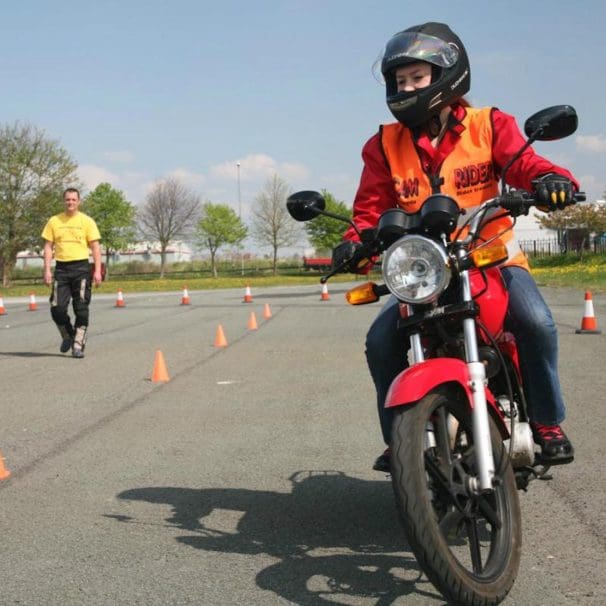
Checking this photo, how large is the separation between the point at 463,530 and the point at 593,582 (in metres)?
0.58

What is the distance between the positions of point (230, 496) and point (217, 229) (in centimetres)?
8542

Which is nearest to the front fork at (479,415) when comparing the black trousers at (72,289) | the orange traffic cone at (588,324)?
the black trousers at (72,289)

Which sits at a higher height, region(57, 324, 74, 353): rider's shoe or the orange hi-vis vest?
the orange hi-vis vest

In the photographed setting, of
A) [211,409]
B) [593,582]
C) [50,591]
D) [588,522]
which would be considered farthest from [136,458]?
[593,582]

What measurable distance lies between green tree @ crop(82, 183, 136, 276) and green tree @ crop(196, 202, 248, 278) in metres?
6.76

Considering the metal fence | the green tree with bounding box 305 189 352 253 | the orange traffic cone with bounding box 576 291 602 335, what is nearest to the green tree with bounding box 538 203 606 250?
the metal fence

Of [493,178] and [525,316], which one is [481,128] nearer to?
[493,178]

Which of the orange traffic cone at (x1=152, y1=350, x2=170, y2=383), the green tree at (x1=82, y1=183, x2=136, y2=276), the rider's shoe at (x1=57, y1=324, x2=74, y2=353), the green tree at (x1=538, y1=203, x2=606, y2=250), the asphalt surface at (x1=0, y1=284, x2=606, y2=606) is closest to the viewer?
the asphalt surface at (x1=0, y1=284, x2=606, y2=606)

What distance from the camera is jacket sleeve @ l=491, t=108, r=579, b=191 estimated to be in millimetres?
4066

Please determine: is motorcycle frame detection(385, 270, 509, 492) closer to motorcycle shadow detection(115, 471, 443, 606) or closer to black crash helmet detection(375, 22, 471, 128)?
motorcycle shadow detection(115, 471, 443, 606)

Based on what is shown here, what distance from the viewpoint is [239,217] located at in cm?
9156

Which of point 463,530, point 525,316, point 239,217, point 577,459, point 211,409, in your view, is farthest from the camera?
point 239,217

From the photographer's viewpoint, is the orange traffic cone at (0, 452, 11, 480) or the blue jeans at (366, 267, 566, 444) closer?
the blue jeans at (366, 267, 566, 444)

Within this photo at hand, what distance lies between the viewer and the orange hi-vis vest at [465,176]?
425cm
